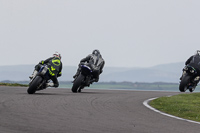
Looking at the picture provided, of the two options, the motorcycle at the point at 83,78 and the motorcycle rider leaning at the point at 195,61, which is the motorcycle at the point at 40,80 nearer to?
the motorcycle at the point at 83,78

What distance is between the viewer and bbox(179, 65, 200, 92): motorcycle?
79.2 feet

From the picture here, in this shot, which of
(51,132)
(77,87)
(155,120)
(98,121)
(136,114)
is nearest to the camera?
(51,132)

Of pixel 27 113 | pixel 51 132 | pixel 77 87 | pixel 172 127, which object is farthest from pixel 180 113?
pixel 77 87

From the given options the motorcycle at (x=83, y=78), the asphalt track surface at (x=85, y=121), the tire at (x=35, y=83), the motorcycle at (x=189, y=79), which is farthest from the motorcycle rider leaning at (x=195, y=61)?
the asphalt track surface at (x=85, y=121)

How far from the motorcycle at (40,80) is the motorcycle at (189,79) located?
27.8ft

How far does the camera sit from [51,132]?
8219 mm

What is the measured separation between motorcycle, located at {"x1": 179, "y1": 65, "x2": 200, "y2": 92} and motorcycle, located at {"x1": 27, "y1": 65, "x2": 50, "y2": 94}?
333 inches

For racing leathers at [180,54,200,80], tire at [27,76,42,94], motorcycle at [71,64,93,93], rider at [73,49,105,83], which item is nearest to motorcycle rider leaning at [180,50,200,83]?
racing leathers at [180,54,200,80]

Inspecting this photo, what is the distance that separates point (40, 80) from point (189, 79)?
9.36m

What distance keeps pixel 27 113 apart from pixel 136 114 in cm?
288

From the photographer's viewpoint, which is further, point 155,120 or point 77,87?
point 77,87

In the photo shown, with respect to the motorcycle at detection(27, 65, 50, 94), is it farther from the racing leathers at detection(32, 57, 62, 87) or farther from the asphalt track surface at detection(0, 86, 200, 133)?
the asphalt track surface at detection(0, 86, 200, 133)

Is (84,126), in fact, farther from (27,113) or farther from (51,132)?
(27,113)

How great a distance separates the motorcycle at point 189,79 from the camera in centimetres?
2413
